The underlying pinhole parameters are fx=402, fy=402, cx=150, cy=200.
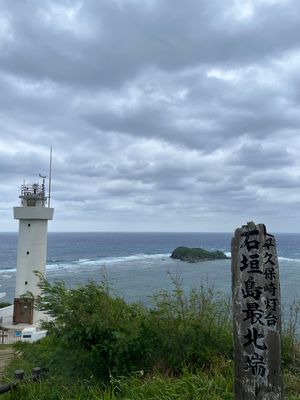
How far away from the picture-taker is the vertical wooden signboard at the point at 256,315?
9.95ft

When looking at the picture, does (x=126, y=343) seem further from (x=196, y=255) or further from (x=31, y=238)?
(x=196, y=255)

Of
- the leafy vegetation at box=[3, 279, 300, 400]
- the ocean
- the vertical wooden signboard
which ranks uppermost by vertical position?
the vertical wooden signboard

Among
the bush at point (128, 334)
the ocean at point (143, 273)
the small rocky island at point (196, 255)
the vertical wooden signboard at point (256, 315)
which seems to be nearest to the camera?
the vertical wooden signboard at point (256, 315)

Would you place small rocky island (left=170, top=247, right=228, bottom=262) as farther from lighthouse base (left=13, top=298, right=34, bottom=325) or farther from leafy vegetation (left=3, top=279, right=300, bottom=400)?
leafy vegetation (left=3, top=279, right=300, bottom=400)

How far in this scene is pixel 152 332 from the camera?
4.91m

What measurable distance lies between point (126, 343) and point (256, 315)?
84.8 inches

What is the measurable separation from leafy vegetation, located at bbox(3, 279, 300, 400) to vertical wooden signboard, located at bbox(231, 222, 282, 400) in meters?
1.02

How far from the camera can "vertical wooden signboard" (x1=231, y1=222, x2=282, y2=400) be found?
9.95 feet

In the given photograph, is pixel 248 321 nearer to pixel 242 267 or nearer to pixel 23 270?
pixel 242 267

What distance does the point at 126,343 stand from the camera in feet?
15.6

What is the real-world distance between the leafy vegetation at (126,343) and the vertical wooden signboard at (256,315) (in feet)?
Answer: 3.33

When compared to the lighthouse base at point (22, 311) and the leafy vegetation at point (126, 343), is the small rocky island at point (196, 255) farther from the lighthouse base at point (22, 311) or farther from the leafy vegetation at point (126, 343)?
the leafy vegetation at point (126, 343)

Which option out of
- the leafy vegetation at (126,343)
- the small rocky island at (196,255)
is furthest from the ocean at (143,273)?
the small rocky island at (196,255)

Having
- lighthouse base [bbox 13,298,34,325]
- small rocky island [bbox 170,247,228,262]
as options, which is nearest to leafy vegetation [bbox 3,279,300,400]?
lighthouse base [bbox 13,298,34,325]
